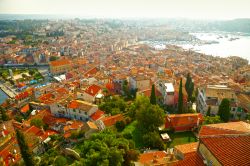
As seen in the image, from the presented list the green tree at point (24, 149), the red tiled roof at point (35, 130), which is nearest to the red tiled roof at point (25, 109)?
the red tiled roof at point (35, 130)

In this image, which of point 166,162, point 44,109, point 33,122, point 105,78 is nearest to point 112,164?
point 166,162

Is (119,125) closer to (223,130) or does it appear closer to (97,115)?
(97,115)

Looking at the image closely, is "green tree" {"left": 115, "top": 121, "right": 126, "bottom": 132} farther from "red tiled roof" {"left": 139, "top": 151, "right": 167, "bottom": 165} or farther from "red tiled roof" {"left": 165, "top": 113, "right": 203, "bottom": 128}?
"red tiled roof" {"left": 139, "top": 151, "right": 167, "bottom": 165}

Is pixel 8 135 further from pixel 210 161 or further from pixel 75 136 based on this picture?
pixel 210 161

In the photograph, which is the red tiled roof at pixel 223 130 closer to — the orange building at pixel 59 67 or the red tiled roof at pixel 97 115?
the red tiled roof at pixel 97 115

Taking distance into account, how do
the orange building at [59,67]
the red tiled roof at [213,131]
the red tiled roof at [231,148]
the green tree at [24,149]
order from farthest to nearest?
the orange building at [59,67] < the green tree at [24,149] < the red tiled roof at [213,131] < the red tiled roof at [231,148]

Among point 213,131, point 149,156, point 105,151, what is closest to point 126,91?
point 149,156
